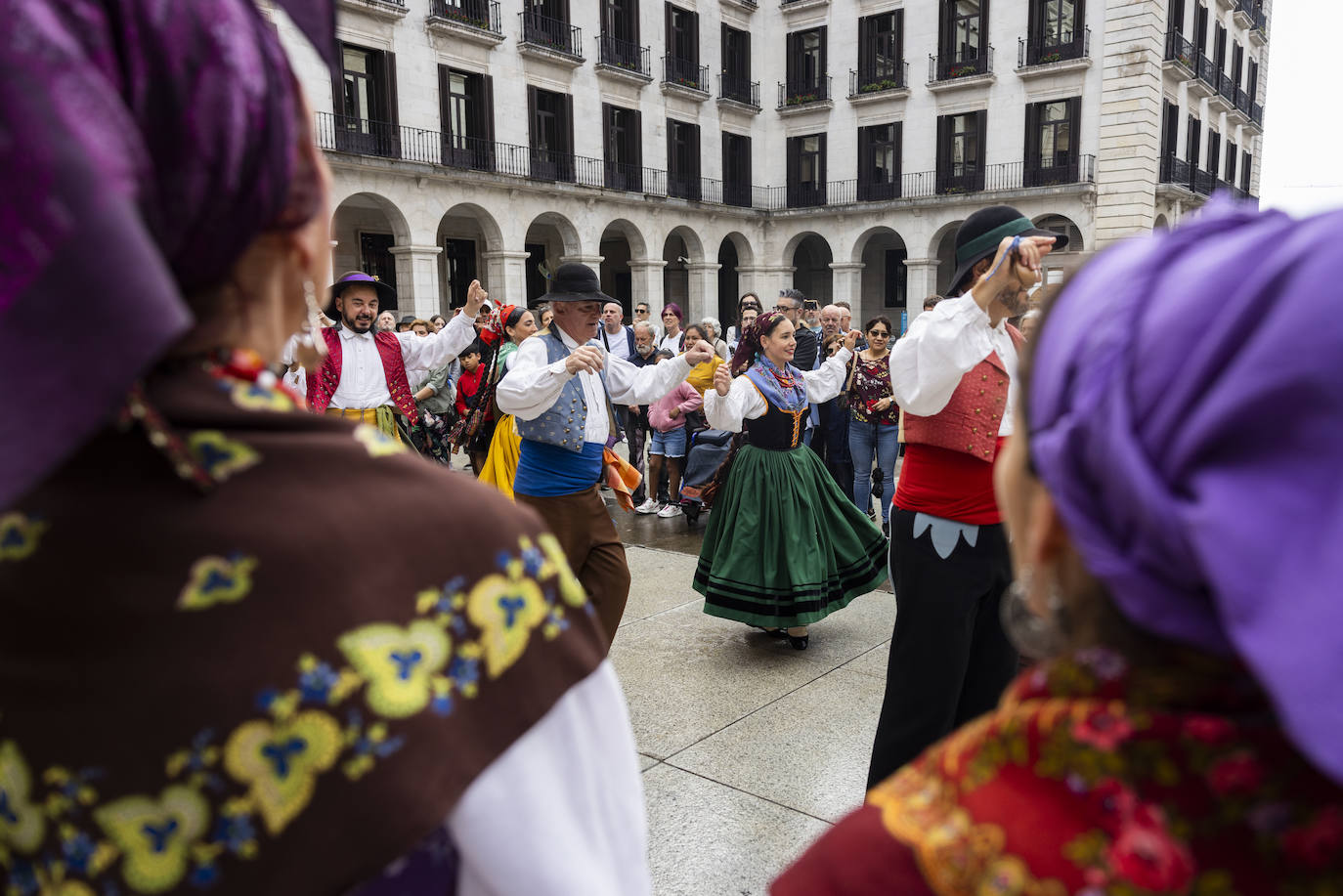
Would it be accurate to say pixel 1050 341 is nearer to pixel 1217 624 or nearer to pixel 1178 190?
pixel 1217 624

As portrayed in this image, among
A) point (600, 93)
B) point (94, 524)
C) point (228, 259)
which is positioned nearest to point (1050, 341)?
point (228, 259)

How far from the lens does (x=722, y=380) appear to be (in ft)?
16.0

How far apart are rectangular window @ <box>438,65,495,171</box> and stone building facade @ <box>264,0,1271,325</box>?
5cm

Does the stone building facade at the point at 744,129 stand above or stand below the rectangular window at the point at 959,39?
below

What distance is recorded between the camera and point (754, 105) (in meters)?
28.0

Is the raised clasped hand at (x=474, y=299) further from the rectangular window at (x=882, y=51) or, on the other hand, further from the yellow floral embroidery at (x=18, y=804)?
the rectangular window at (x=882, y=51)

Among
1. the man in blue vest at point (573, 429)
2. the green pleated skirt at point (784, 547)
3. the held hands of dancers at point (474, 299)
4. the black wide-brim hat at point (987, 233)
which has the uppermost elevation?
the black wide-brim hat at point (987, 233)

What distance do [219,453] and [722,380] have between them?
4.08 meters

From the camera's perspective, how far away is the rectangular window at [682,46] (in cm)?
2522

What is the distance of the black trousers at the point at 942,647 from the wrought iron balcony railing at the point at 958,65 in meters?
24.8

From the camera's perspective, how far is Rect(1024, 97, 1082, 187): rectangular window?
23.6 m

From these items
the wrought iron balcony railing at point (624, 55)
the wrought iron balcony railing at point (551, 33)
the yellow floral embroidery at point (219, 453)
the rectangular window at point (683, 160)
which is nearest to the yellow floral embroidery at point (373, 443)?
the yellow floral embroidery at point (219, 453)

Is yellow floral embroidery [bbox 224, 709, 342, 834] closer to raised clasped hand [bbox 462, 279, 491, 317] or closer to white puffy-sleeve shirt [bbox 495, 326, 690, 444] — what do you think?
white puffy-sleeve shirt [bbox 495, 326, 690, 444]

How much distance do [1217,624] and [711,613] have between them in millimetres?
4312
